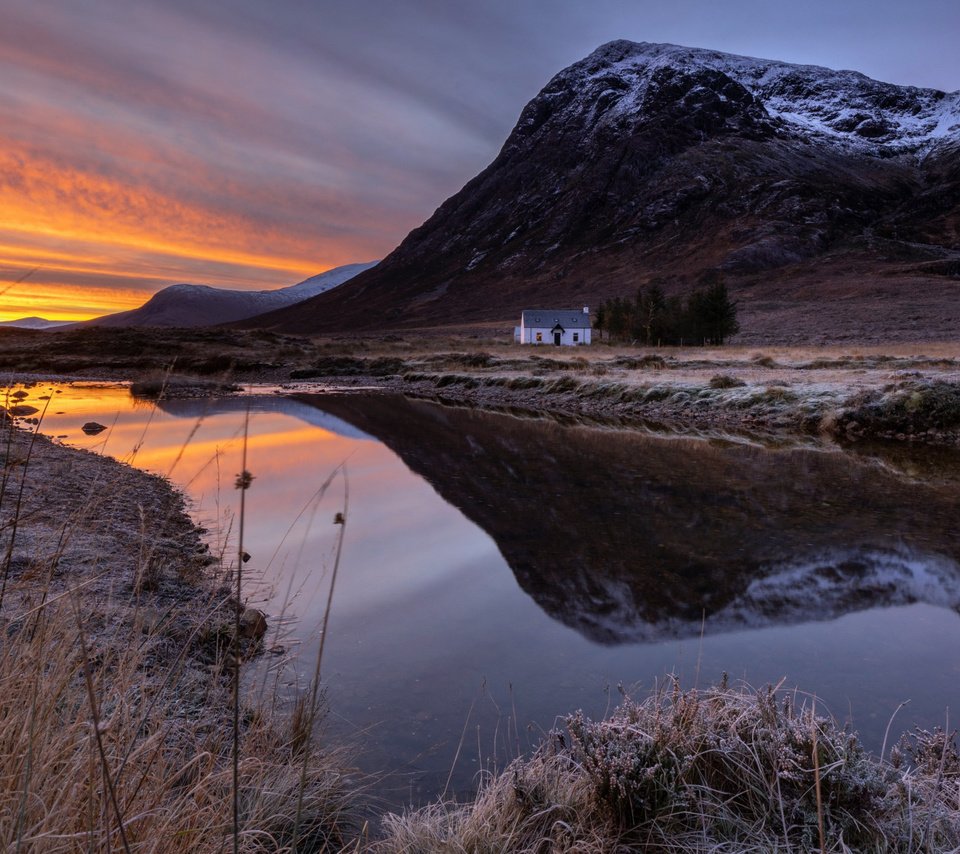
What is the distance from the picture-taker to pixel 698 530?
10.7 m

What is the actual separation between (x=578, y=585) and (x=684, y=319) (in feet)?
223

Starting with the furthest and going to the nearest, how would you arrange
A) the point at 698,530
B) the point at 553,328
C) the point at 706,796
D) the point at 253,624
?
the point at 553,328, the point at 698,530, the point at 253,624, the point at 706,796

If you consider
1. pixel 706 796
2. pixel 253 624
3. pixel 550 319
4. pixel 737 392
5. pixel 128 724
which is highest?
pixel 550 319

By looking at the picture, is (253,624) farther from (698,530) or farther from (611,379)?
(611,379)

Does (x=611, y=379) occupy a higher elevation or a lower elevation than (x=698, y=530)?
higher

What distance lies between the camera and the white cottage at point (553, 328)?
93562 mm

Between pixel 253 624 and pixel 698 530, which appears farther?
pixel 698 530

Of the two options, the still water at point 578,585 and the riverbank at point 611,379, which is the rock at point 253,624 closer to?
the still water at point 578,585

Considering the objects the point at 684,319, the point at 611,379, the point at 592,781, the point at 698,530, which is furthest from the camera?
the point at 684,319

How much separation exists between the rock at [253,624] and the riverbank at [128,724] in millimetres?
41

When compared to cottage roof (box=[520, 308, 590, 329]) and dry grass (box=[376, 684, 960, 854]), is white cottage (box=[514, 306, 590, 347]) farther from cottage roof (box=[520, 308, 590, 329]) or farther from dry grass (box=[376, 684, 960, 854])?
dry grass (box=[376, 684, 960, 854])

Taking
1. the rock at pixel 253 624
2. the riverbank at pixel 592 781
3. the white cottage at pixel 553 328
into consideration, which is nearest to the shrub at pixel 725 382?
the rock at pixel 253 624

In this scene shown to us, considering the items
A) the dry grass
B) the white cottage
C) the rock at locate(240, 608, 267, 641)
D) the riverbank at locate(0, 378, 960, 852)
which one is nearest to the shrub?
the rock at locate(240, 608, 267, 641)

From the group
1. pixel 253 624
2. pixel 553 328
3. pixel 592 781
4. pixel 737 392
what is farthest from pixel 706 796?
pixel 553 328
